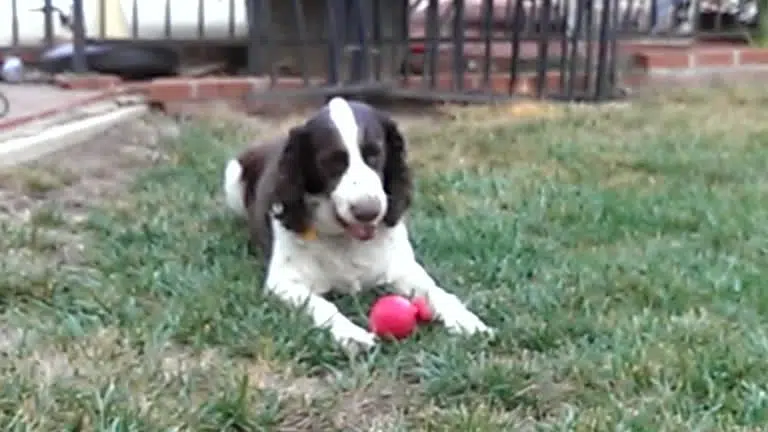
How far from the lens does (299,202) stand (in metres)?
3.61

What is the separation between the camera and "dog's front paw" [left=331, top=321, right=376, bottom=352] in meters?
3.18

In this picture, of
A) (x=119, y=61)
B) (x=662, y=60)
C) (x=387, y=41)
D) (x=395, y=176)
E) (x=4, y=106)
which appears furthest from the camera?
(x=662, y=60)

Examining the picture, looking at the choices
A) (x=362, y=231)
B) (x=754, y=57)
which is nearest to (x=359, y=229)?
(x=362, y=231)

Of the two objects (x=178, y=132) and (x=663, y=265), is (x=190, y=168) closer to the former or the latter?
(x=178, y=132)

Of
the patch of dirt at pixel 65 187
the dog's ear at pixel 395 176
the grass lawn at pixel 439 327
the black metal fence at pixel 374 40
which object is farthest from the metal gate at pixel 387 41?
the dog's ear at pixel 395 176

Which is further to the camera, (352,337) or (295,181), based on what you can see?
(295,181)

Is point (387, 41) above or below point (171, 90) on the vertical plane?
above

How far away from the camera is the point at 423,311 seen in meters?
3.43

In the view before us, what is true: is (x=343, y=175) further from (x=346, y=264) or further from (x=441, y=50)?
(x=441, y=50)

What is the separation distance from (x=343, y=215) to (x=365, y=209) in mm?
71

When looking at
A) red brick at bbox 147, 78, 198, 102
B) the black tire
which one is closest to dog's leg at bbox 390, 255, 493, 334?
red brick at bbox 147, 78, 198, 102

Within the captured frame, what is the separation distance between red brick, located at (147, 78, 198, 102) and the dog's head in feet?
11.1

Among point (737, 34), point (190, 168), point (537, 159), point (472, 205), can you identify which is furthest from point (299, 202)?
point (737, 34)

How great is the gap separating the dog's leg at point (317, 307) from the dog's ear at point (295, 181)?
0.12 metres
